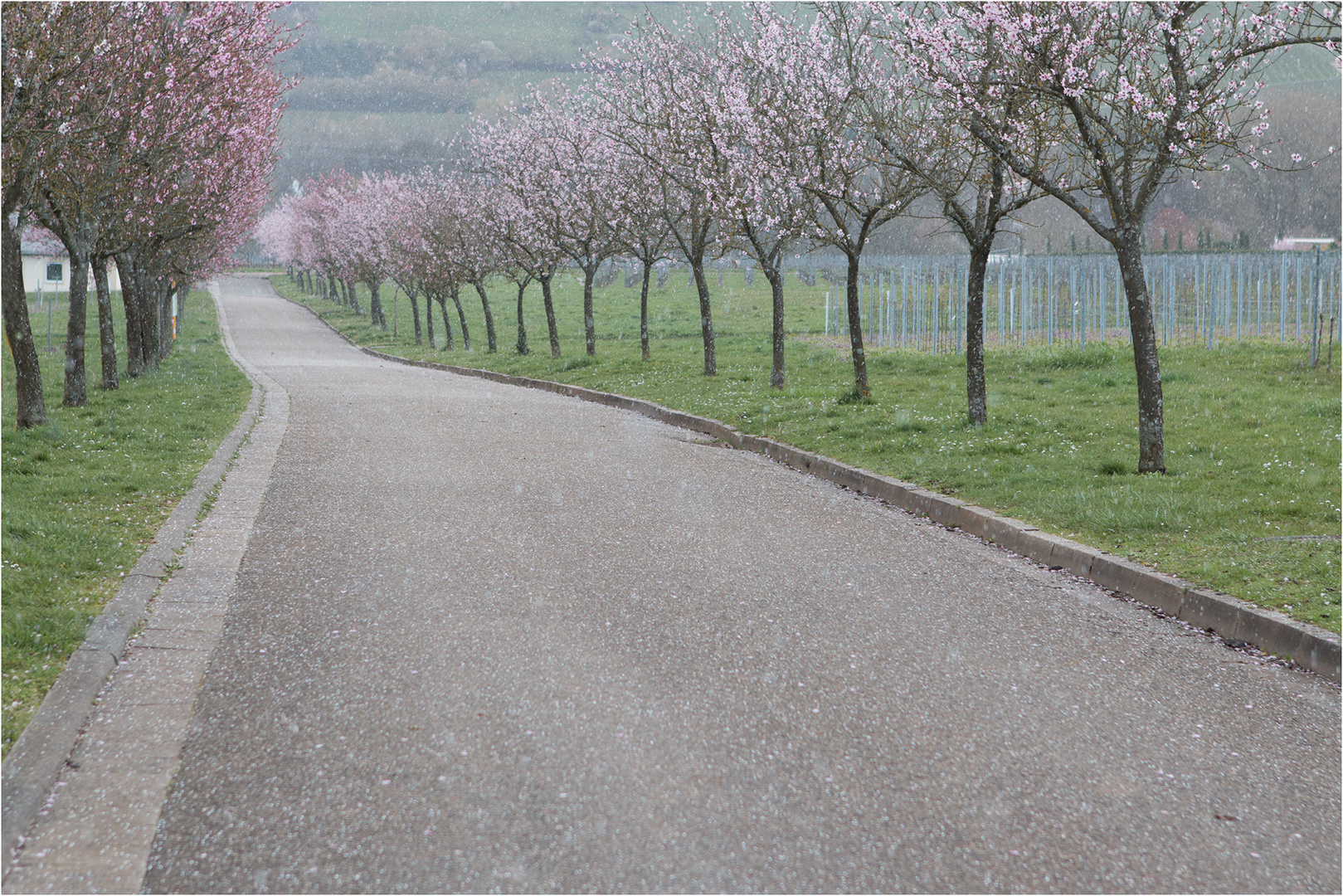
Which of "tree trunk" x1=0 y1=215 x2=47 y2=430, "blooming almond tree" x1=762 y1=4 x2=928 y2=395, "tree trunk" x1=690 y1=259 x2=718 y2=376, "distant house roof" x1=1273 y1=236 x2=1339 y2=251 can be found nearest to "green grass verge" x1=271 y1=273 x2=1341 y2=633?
"tree trunk" x1=690 y1=259 x2=718 y2=376

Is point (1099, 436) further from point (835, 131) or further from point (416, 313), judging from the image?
point (416, 313)

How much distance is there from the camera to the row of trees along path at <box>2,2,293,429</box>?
10672 mm

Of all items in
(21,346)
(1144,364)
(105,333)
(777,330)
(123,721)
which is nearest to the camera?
(123,721)

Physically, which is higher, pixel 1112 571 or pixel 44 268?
pixel 44 268

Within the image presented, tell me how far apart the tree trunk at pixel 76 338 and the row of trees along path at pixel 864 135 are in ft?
33.9

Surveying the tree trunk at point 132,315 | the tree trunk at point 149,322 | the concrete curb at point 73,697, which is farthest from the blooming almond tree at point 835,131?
the tree trunk at point 149,322

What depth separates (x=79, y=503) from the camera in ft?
29.5

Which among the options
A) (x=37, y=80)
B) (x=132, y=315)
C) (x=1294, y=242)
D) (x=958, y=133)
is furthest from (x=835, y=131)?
(x=1294, y=242)

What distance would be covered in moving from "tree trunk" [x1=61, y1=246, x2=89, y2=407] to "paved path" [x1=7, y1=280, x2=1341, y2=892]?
36.5ft

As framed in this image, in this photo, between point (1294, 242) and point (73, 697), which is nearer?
point (73, 697)

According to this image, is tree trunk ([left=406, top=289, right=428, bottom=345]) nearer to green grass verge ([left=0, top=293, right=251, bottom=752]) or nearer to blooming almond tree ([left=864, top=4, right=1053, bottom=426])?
green grass verge ([left=0, top=293, right=251, bottom=752])

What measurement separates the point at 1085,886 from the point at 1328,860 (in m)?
0.87

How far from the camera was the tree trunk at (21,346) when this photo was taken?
14.1 m

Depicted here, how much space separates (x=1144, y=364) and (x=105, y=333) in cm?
1887
